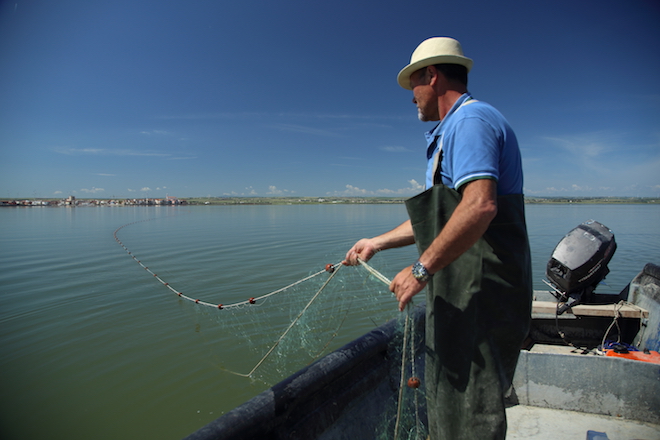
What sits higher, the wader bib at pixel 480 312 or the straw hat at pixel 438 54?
the straw hat at pixel 438 54

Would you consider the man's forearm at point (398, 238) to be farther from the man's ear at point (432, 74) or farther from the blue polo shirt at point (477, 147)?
the man's ear at point (432, 74)

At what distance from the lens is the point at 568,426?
3.16 meters

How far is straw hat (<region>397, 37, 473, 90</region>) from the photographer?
168cm

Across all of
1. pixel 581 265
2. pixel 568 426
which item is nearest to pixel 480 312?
pixel 568 426

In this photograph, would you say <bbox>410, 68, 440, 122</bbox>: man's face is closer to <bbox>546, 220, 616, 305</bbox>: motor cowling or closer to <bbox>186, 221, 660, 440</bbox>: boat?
<bbox>186, 221, 660, 440</bbox>: boat

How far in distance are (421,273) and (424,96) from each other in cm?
98

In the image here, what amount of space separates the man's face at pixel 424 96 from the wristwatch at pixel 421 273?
2.87 feet

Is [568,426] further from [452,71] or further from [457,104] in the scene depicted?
[452,71]

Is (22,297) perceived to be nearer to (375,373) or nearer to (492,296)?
(375,373)

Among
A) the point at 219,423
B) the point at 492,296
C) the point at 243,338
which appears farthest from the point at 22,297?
the point at 492,296

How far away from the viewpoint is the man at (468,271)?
1451 mm

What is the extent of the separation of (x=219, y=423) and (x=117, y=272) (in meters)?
12.7

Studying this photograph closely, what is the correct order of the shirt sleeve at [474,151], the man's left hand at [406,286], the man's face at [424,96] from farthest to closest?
the man's face at [424,96] → the man's left hand at [406,286] → the shirt sleeve at [474,151]

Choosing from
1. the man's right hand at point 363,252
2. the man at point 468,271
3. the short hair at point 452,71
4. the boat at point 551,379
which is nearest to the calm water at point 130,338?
the man's right hand at point 363,252
